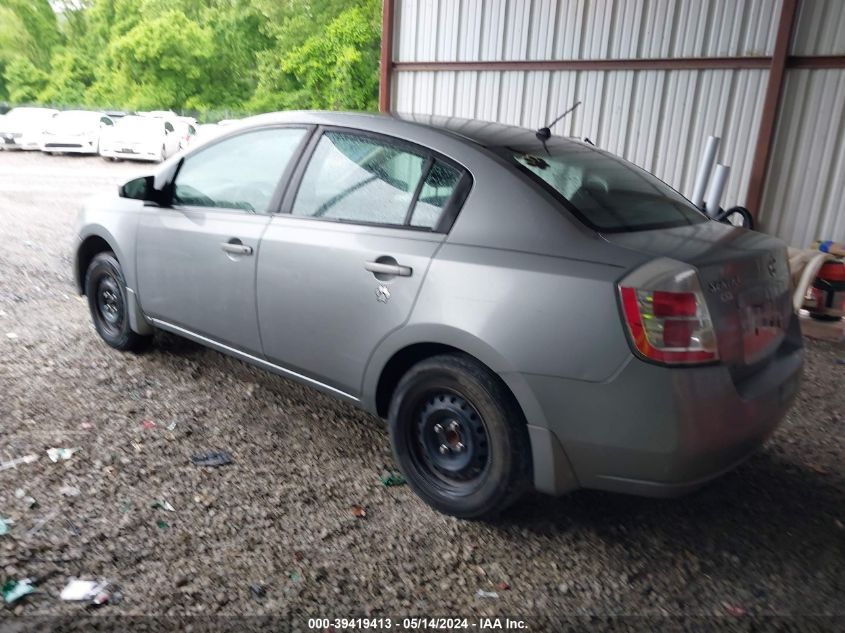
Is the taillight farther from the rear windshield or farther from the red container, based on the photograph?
the red container

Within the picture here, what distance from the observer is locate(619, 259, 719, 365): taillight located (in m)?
2.39

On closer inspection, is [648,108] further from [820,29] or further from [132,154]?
[132,154]

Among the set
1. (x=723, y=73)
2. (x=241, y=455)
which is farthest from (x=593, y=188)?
(x=723, y=73)

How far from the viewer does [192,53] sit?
145ft

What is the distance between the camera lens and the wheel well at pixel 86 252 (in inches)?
186

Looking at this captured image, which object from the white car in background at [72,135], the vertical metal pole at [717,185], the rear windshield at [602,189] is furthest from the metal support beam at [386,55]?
the white car in background at [72,135]

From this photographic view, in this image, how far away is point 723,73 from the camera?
7.50 m

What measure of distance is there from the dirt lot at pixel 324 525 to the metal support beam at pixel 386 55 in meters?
7.34

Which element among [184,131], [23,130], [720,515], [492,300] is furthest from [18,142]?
[720,515]

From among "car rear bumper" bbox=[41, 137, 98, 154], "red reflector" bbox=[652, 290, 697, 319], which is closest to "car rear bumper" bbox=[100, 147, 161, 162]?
"car rear bumper" bbox=[41, 137, 98, 154]

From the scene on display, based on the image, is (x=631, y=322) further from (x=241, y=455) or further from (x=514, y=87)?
(x=514, y=87)

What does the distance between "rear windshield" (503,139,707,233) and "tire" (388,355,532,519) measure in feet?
2.60

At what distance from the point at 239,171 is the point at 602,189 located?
6.59ft

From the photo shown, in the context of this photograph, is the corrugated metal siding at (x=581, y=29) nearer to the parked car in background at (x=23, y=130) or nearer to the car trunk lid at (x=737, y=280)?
the car trunk lid at (x=737, y=280)
